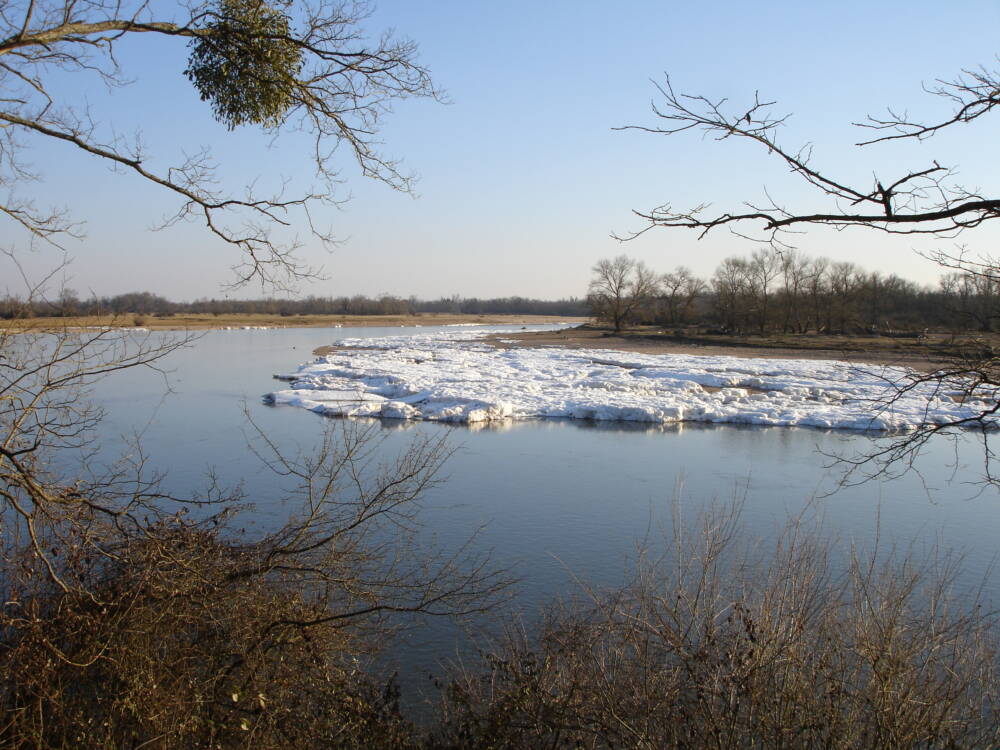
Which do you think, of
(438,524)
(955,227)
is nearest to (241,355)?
(438,524)

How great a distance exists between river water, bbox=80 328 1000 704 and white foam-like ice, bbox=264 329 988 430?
97 cm

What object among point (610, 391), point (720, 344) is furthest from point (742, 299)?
point (610, 391)

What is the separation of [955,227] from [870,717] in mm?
3325

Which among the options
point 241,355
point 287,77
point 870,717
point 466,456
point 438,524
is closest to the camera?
point 287,77

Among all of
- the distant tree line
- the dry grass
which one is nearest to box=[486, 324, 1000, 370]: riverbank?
the distant tree line

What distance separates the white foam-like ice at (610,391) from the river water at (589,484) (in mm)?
971

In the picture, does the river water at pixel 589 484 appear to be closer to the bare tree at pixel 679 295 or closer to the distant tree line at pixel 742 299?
the distant tree line at pixel 742 299

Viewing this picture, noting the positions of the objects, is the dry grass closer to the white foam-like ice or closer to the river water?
the river water

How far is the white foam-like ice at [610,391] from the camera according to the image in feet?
60.6

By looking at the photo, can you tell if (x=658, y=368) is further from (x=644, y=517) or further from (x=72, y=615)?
(x=72, y=615)

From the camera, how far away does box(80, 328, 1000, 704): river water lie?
855 cm

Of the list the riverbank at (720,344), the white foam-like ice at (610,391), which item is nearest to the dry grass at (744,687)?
the white foam-like ice at (610,391)

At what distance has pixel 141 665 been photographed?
4.90 m

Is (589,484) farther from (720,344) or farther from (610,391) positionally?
(720,344)
